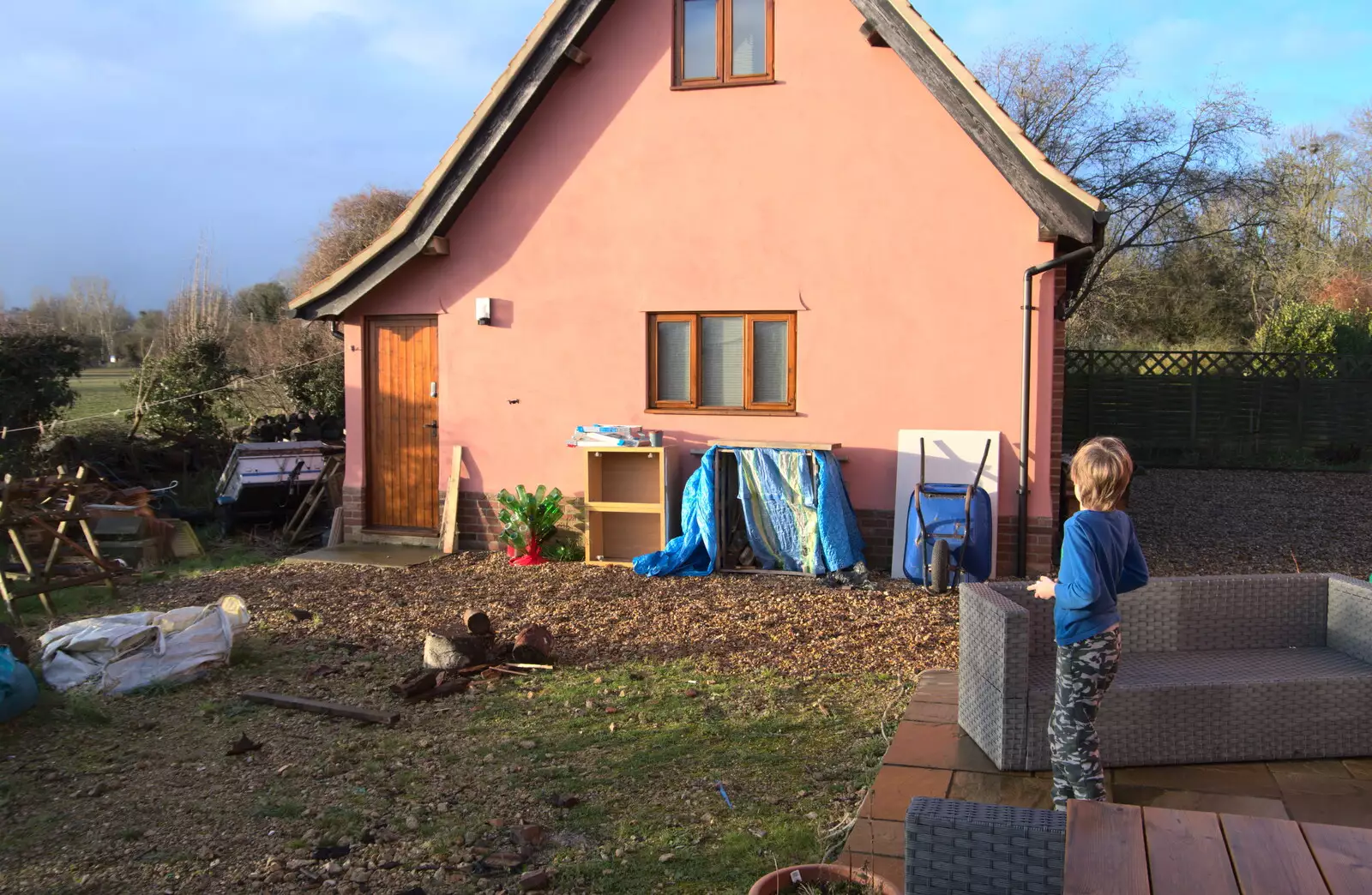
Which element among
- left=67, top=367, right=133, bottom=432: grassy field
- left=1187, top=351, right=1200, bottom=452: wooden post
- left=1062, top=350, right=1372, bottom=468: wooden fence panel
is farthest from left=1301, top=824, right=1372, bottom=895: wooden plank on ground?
left=1187, top=351, right=1200, bottom=452: wooden post

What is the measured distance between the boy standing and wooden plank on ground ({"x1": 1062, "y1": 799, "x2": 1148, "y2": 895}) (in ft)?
4.22

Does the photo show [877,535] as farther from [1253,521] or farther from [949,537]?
[1253,521]

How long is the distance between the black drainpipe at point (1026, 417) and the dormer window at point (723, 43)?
317 centimetres

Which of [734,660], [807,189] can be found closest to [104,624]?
[734,660]

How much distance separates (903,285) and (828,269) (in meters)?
0.73

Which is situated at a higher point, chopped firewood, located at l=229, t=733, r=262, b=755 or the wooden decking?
the wooden decking

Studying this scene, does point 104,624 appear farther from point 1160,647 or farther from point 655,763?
point 1160,647

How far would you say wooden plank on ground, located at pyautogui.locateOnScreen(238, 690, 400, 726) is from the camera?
566 cm

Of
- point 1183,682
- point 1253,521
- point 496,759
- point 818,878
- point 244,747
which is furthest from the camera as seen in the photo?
point 1253,521

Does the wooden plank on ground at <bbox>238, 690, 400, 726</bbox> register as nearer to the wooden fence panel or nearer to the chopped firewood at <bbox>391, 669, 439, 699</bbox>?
the chopped firewood at <bbox>391, 669, 439, 699</bbox>

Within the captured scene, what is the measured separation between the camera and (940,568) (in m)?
8.77

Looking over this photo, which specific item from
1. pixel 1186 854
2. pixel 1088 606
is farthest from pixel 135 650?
pixel 1186 854

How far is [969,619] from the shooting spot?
4777mm

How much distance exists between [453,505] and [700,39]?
17.6ft
